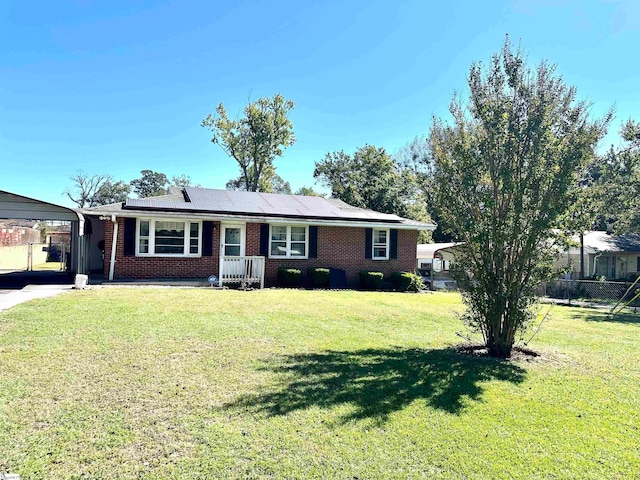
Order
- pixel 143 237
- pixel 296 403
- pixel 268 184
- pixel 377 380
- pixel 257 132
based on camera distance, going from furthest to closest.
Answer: pixel 268 184
pixel 257 132
pixel 143 237
pixel 377 380
pixel 296 403

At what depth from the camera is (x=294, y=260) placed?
51.4ft

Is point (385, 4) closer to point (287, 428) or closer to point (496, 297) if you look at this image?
point (496, 297)

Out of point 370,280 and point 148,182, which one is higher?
point 148,182

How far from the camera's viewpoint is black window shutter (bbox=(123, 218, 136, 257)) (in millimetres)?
13469

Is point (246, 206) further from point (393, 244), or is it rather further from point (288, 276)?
point (393, 244)

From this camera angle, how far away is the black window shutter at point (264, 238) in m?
15.2

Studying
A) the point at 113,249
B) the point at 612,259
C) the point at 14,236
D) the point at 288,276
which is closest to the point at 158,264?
the point at 113,249

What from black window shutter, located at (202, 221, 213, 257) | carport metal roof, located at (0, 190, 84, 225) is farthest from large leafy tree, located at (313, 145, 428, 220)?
carport metal roof, located at (0, 190, 84, 225)

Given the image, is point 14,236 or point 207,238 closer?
point 207,238

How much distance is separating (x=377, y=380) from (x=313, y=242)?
450 inches

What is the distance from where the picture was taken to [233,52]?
17875mm

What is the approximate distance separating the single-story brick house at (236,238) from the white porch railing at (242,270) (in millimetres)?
35

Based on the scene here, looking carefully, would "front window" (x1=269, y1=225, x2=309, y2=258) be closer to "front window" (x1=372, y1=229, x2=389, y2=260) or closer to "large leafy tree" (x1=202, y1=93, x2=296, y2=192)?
"front window" (x1=372, y1=229, x2=389, y2=260)

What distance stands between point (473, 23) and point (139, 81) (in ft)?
56.8
